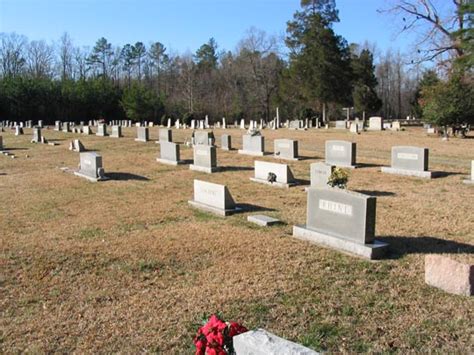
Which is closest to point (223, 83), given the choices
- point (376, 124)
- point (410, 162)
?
point (376, 124)

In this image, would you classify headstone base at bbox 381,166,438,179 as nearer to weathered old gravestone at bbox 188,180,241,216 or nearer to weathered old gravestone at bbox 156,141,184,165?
weathered old gravestone at bbox 188,180,241,216

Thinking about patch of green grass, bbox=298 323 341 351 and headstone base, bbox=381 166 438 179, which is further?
headstone base, bbox=381 166 438 179

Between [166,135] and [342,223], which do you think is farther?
[166,135]

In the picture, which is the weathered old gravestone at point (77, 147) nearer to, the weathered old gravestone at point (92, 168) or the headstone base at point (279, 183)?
the weathered old gravestone at point (92, 168)

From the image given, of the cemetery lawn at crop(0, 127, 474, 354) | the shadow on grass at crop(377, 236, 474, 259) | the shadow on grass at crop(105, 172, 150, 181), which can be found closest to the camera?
the cemetery lawn at crop(0, 127, 474, 354)

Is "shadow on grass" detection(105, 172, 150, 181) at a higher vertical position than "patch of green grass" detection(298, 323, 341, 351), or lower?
higher

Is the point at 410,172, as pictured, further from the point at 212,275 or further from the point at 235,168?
the point at 212,275

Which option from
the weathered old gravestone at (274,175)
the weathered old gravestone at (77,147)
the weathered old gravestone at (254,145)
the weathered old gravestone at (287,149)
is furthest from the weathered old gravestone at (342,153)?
the weathered old gravestone at (77,147)

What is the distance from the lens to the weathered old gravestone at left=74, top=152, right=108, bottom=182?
52.1 feet

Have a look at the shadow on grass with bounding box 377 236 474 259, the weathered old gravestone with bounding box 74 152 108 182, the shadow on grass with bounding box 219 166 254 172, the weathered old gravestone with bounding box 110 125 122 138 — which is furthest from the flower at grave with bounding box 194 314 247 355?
the weathered old gravestone with bounding box 110 125 122 138

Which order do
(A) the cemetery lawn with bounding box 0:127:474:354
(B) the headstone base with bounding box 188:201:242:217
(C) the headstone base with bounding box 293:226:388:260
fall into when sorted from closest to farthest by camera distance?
(A) the cemetery lawn with bounding box 0:127:474:354 → (C) the headstone base with bounding box 293:226:388:260 → (B) the headstone base with bounding box 188:201:242:217

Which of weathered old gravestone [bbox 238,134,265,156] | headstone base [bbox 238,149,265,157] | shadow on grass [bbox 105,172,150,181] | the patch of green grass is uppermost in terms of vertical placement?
weathered old gravestone [bbox 238,134,265,156]

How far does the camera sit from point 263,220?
9242 millimetres

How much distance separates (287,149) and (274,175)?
18.6ft
